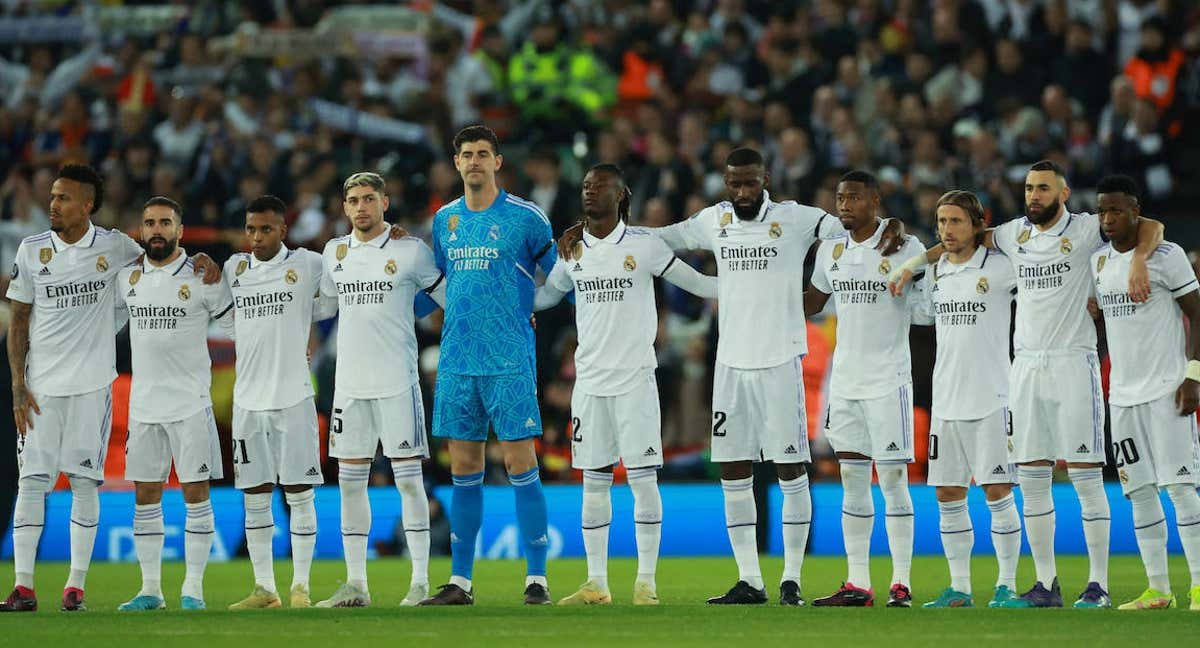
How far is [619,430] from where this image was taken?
12.1 metres

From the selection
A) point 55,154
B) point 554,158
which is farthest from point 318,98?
point 554,158

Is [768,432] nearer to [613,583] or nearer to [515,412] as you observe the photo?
[515,412]

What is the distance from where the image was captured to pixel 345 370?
12.2 meters

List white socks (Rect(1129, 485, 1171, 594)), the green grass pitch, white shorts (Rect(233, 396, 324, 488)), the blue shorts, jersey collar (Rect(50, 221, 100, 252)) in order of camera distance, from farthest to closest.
→ jersey collar (Rect(50, 221, 100, 252)), white shorts (Rect(233, 396, 324, 488)), the blue shorts, white socks (Rect(1129, 485, 1171, 594)), the green grass pitch

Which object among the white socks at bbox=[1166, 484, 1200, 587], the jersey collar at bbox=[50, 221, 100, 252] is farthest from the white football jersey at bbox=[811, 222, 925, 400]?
the jersey collar at bbox=[50, 221, 100, 252]

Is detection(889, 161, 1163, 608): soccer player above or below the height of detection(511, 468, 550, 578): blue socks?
above

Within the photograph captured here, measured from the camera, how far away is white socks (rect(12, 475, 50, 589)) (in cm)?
1211

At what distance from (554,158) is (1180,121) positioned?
667cm

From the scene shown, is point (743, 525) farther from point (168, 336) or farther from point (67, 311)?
point (67, 311)

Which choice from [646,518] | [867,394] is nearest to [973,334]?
[867,394]

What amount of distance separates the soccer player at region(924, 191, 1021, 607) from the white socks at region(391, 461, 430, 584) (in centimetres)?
331

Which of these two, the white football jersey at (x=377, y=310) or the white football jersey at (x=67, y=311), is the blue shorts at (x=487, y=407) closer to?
the white football jersey at (x=377, y=310)

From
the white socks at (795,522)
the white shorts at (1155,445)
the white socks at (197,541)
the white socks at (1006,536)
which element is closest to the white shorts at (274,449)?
the white socks at (197,541)

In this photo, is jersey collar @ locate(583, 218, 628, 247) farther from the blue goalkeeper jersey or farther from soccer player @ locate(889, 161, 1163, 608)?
soccer player @ locate(889, 161, 1163, 608)
